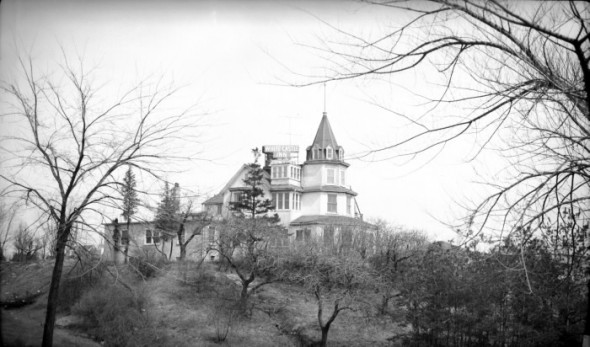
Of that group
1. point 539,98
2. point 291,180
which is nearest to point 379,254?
point 291,180

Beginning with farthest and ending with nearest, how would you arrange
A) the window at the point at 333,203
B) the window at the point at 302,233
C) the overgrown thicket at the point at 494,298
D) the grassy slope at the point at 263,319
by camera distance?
the window at the point at 333,203 < the window at the point at 302,233 < the grassy slope at the point at 263,319 < the overgrown thicket at the point at 494,298

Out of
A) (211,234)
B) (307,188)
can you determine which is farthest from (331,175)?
(211,234)

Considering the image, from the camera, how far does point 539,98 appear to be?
3861 mm

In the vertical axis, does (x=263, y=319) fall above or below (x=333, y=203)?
below

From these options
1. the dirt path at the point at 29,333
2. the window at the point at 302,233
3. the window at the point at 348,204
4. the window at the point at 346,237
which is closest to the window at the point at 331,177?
the window at the point at 348,204

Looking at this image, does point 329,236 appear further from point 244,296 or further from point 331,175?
point 331,175

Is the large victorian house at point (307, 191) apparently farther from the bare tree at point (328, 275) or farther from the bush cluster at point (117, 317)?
the bush cluster at point (117, 317)

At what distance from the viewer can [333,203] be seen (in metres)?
22.4

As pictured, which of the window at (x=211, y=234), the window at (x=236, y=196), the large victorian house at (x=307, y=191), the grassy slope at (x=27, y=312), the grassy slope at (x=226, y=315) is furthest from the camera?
the window at (x=236, y=196)

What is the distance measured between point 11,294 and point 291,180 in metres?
13.6

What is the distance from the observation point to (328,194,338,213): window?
72.7ft

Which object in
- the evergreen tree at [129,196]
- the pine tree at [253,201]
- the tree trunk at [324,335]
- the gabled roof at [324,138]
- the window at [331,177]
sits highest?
Answer: the gabled roof at [324,138]

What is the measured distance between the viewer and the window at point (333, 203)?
72.7 feet

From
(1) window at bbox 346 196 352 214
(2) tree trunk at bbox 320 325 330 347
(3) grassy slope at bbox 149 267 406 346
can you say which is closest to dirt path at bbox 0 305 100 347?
(3) grassy slope at bbox 149 267 406 346
